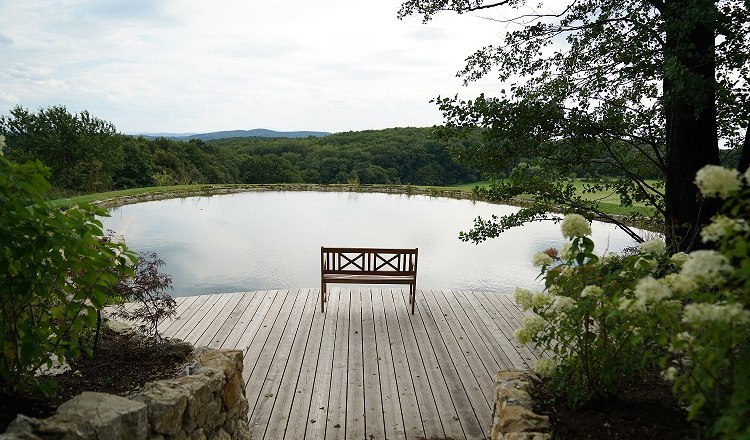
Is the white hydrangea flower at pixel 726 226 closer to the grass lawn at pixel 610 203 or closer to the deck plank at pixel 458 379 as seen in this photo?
the deck plank at pixel 458 379

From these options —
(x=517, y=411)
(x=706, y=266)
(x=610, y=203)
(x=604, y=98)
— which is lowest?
(x=517, y=411)

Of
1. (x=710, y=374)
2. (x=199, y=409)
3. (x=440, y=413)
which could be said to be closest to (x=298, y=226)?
(x=440, y=413)

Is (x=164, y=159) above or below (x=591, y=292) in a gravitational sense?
above

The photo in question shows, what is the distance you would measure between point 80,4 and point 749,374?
8.97 meters

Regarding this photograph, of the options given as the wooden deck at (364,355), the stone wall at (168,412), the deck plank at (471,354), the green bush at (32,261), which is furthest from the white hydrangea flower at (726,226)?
the deck plank at (471,354)

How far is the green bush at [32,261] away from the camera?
60.7 inches

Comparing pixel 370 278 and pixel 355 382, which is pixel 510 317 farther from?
pixel 355 382

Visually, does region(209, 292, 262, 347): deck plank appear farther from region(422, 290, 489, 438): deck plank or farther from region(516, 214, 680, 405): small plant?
region(516, 214, 680, 405): small plant

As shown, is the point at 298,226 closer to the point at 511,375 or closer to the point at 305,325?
the point at 305,325

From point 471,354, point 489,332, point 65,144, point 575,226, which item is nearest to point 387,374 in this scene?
point 471,354

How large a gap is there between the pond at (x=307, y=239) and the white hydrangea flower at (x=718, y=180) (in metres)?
4.24

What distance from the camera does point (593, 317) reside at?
184cm

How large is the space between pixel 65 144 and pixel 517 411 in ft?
77.5

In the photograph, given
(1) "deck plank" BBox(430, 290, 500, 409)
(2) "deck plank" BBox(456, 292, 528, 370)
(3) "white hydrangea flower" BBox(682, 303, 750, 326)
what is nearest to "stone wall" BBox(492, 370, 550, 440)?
(3) "white hydrangea flower" BBox(682, 303, 750, 326)
